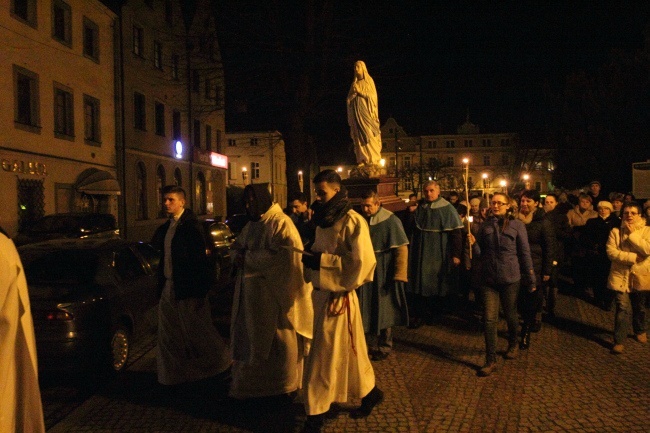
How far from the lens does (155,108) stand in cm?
3241

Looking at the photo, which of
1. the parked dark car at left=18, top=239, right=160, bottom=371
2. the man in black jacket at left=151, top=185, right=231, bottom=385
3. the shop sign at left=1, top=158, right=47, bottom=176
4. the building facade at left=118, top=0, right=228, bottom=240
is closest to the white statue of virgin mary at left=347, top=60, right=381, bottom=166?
the parked dark car at left=18, top=239, right=160, bottom=371

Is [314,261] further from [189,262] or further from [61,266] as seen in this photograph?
[61,266]

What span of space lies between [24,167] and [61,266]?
1693 cm

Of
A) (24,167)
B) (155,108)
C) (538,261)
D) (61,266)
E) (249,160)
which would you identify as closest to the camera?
(61,266)

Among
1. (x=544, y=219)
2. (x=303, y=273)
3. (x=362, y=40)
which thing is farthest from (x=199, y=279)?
(x=362, y=40)

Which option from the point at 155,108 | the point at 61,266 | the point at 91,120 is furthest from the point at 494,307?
the point at 155,108

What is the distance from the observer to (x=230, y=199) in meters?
54.2

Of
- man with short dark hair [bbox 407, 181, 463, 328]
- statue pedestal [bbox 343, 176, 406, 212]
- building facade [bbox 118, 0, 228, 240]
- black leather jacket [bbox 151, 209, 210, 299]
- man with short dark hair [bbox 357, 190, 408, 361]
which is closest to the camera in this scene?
black leather jacket [bbox 151, 209, 210, 299]

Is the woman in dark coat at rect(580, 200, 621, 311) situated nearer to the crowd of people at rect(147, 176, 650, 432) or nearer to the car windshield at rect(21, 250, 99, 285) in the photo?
the crowd of people at rect(147, 176, 650, 432)

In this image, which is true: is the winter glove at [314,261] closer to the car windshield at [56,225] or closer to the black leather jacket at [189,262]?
the black leather jacket at [189,262]

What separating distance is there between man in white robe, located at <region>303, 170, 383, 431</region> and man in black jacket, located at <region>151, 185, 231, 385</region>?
5.09 feet

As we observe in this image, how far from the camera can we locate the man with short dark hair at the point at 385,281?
6547 mm

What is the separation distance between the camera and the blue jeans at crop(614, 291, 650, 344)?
7.10 metres

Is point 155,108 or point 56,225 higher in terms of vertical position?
point 155,108
